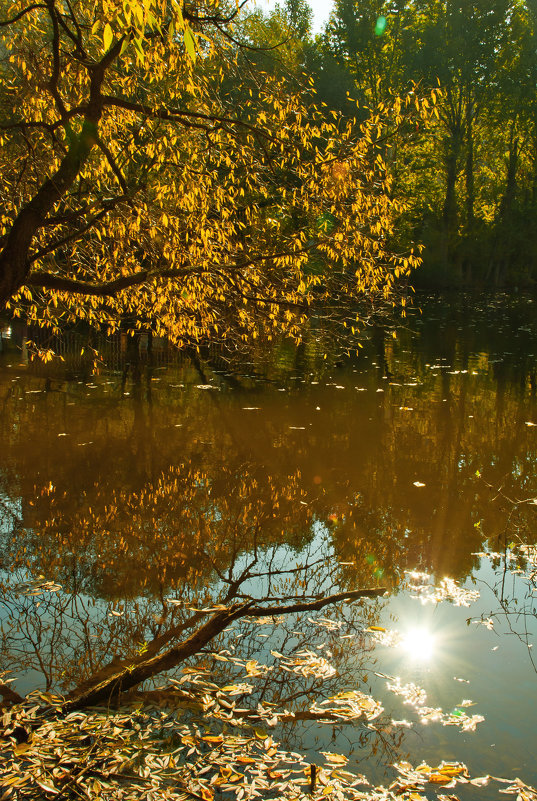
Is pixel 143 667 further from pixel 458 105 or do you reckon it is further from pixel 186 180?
pixel 458 105

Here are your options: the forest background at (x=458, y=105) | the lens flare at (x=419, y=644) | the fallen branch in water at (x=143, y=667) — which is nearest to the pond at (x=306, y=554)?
the lens flare at (x=419, y=644)

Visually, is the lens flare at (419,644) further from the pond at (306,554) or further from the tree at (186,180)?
the tree at (186,180)

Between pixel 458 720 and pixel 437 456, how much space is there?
236 inches

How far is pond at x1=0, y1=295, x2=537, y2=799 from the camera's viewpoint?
13.7 feet

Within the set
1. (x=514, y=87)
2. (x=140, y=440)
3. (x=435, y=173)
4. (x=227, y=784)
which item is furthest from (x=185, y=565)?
(x=435, y=173)

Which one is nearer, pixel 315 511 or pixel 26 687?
pixel 26 687

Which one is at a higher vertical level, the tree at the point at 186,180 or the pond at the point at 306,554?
the tree at the point at 186,180

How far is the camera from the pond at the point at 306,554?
4.18 m

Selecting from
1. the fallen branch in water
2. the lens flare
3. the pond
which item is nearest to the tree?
the pond

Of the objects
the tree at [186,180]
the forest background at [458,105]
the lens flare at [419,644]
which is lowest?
the lens flare at [419,644]

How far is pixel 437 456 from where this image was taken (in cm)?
970

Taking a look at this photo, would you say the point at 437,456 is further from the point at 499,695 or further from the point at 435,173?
the point at 435,173

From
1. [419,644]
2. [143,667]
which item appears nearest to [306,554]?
[419,644]

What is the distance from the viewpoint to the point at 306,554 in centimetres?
652
